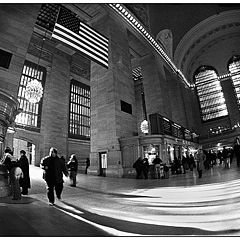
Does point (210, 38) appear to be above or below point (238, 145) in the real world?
above

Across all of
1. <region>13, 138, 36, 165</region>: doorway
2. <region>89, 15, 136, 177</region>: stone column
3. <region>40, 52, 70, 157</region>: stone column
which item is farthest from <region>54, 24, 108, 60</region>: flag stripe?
<region>13, 138, 36, 165</region>: doorway

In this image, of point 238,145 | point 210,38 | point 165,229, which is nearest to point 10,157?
point 165,229

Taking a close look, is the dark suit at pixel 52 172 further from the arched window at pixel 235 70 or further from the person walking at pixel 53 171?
the arched window at pixel 235 70

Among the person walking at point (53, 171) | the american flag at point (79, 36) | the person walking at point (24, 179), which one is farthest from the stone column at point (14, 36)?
the person walking at point (53, 171)

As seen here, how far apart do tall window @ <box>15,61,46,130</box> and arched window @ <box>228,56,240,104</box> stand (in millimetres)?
27165

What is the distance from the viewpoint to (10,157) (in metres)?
4.34

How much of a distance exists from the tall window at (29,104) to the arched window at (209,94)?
2535 centimetres

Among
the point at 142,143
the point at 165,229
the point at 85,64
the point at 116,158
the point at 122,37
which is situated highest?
the point at 85,64

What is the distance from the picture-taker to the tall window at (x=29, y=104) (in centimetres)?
1645

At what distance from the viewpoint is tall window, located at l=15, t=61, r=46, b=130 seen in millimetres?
16452

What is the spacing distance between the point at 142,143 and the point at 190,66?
2420 cm

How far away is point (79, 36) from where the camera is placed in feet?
27.4

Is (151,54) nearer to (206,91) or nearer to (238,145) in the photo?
(238,145)

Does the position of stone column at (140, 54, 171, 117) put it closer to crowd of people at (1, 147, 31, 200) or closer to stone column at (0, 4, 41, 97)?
stone column at (0, 4, 41, 97)
